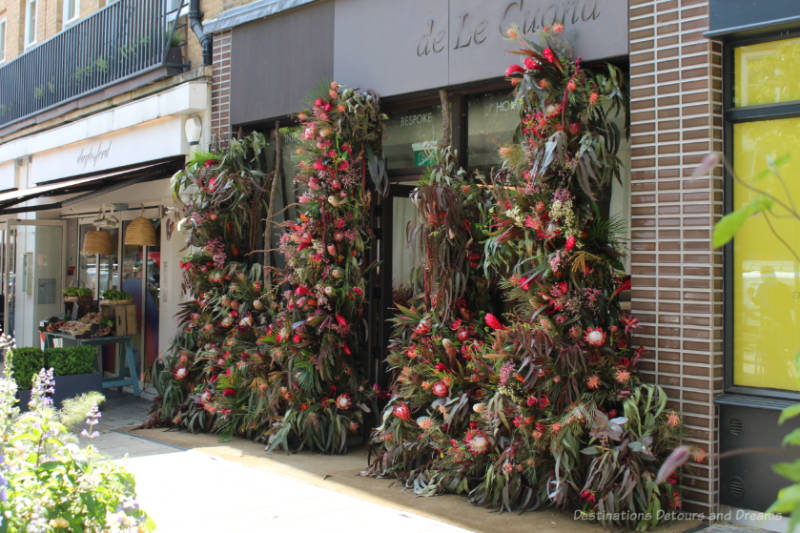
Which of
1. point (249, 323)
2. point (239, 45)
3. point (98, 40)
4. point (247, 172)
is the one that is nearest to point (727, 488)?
point (249, 323)

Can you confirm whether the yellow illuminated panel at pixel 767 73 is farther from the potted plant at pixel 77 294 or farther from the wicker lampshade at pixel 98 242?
the potted plant at pixel 77 294

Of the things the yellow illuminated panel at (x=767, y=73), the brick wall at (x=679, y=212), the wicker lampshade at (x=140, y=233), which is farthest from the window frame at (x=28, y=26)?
the yellow illuminated panel at (x=767, y=73)

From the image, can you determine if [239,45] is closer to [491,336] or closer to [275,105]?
[275,105]

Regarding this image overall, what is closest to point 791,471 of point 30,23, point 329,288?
point 329,288

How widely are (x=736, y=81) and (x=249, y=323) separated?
481 centimetres

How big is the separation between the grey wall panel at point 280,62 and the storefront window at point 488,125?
5.73 ft

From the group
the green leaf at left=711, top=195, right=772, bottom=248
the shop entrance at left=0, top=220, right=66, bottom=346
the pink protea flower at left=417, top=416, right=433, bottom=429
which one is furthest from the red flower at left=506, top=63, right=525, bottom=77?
the shop entrance at left=0, top=220, right=66, bottom=346

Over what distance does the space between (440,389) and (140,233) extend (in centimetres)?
605

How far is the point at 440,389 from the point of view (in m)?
5.75

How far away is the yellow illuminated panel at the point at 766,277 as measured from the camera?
486 cm

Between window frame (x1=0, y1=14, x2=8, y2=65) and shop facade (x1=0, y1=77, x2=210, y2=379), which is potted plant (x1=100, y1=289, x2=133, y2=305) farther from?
window frame (x1=0, y1=14, x2=8, y2=65)

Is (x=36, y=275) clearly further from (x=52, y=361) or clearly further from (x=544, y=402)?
(x=544, y=402)

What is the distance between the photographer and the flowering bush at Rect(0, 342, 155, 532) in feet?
9.91

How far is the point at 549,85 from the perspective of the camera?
5.48 metres
